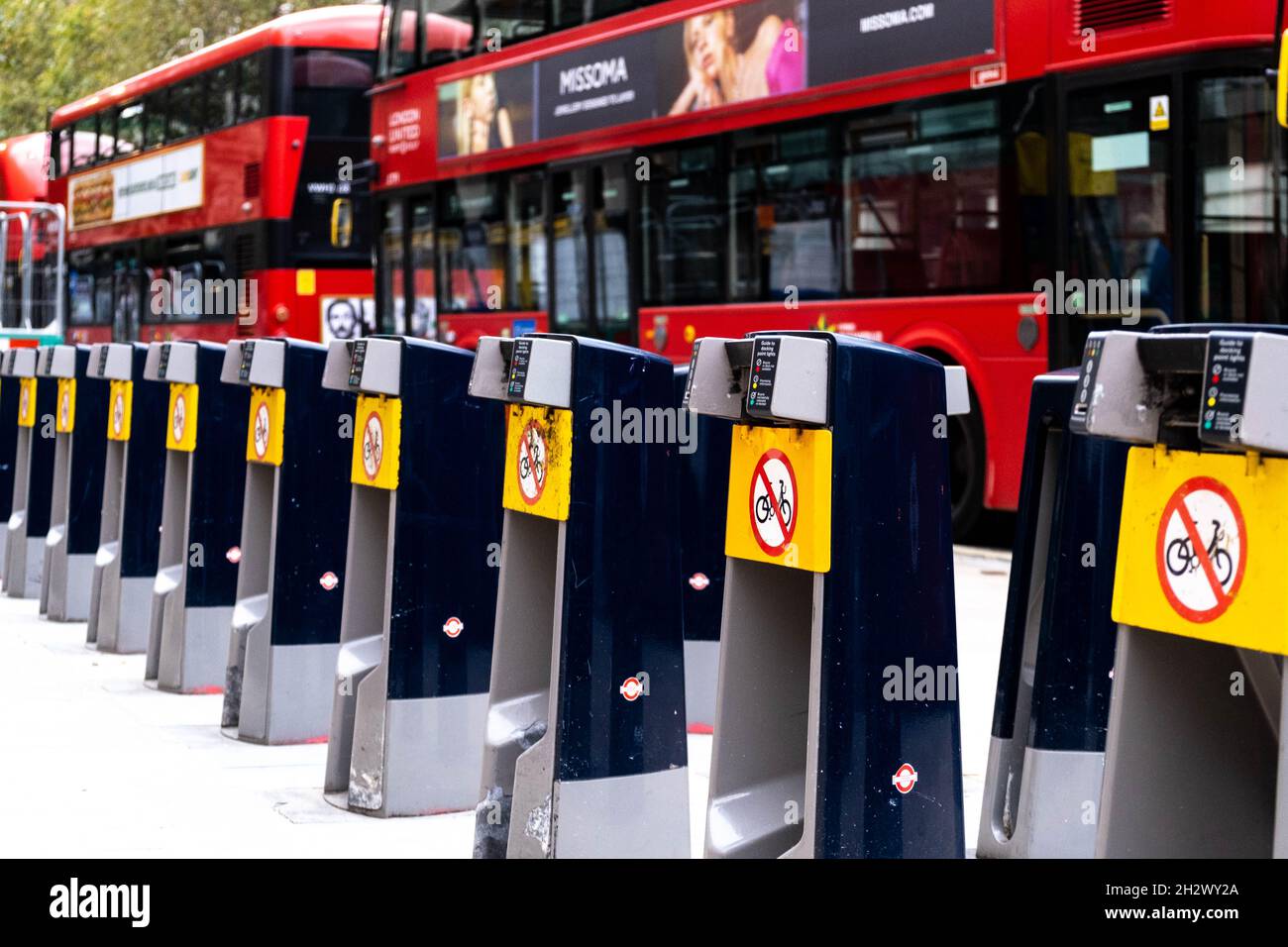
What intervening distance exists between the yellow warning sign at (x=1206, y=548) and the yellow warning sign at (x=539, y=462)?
158 cm

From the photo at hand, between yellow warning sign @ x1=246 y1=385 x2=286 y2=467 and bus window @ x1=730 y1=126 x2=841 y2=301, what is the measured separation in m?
6.05

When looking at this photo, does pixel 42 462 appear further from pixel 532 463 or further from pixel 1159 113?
pixel 532 463

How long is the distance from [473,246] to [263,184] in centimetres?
458

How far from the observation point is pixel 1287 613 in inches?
109

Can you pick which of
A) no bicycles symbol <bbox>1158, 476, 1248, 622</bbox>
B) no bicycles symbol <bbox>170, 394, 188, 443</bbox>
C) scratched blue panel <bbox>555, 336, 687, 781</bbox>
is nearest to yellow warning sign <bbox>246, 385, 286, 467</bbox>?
no bicycles symbol <bbox>170, 394, 188, 443</bbox>

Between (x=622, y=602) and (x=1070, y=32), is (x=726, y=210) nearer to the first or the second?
(x=1070, y=32)

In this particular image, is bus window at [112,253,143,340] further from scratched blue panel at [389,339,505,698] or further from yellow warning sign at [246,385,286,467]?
scratched blue panel at [389,339,505,698]

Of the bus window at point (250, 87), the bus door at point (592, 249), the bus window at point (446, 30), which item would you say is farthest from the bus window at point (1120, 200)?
the bus window at point (250, 87)

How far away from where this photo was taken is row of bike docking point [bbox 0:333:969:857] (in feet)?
12.6

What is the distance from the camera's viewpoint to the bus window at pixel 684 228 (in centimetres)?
1310

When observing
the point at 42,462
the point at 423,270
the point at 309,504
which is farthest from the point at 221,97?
the point at 309,504

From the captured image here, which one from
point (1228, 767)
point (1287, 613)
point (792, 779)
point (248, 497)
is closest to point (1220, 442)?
point (1287, 613)

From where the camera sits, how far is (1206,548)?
2.93 metres

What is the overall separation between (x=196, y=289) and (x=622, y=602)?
18.2 meters
